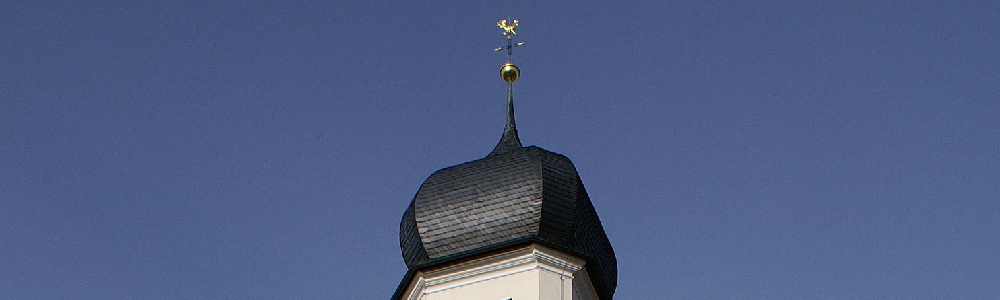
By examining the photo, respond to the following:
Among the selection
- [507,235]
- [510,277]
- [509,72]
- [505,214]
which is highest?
[509,72]

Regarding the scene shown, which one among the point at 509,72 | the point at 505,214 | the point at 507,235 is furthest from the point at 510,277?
the point at 509,72

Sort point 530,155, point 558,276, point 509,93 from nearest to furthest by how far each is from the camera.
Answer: point 558,276 → point 530,155 → point 509,93

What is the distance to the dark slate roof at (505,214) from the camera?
27219 millimetres

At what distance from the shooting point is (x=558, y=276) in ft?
88.1

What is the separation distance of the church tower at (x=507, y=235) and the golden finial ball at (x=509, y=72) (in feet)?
9.54

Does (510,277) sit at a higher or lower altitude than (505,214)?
lower

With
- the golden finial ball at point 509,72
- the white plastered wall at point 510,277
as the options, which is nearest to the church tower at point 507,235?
the white plastered wall at point 510,277

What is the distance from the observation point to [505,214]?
27.4 meters

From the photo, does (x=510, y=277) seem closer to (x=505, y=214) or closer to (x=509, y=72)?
(x=505, y=214)

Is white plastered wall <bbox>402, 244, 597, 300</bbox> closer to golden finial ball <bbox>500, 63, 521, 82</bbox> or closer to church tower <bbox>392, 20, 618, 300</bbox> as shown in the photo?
church tower <bbox>392, 20, 618, 300</bbox>

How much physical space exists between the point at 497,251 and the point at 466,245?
1.65ft

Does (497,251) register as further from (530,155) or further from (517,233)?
(530,155)

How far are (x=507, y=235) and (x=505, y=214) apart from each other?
1.37 feet

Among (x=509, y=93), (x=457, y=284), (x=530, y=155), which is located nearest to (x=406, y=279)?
(x=457, y=284)
